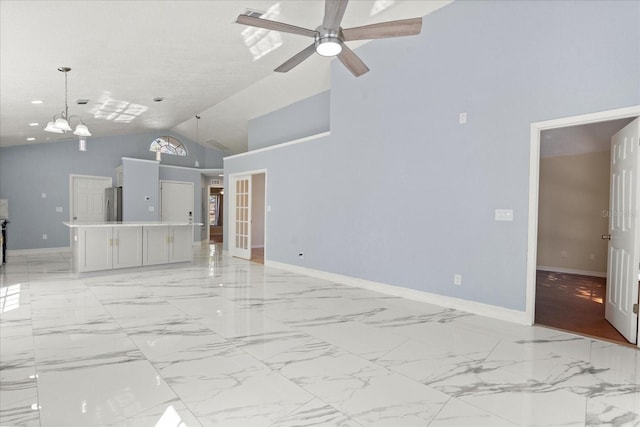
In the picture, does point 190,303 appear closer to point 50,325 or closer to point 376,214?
point 50,325

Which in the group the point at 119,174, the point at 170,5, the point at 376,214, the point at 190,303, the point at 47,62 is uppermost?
the point at 170,5

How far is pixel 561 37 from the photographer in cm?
338

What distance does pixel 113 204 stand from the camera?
9.44 m

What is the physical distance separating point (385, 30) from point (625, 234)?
2813 millimetres

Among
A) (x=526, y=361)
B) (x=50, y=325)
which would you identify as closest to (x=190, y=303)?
(x=50, y=325)

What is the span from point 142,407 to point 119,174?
9.30 metres

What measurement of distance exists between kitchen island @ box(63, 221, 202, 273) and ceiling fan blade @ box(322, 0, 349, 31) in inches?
199

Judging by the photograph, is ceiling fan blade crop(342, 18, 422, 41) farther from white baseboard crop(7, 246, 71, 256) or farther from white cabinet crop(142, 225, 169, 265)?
white baseboard crop(7, 246, 71, 256)

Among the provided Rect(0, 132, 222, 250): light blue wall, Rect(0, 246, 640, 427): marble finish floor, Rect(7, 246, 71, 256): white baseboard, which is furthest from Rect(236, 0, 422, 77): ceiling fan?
Rect(7, 246, 71, 256): white baseboard

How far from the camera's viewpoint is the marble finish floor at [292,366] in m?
1.98

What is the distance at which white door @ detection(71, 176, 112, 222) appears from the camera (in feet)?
30.7

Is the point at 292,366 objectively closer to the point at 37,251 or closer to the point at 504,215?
the point at 504,215

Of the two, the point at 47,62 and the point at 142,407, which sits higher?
the point at 47,62

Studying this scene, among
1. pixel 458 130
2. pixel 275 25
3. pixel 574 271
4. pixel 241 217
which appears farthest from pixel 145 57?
pixel 574 271
